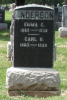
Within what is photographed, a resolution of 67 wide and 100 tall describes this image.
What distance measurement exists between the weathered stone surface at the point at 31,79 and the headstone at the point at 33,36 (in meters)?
0.30

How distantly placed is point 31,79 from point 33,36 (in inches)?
34.4

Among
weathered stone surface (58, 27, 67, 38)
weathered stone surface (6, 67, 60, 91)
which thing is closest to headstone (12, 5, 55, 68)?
weathered stone surface (6, 67, 60, 91)

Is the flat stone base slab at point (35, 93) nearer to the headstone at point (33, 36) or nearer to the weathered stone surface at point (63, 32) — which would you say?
the headstone at point (33, 36)

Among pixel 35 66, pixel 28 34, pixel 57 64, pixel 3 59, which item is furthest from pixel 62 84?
pixel 3 59

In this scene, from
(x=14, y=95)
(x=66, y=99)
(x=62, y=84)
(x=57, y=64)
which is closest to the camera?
(x=66, y=99)

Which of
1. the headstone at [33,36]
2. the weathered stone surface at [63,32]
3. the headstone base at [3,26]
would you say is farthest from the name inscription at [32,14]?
Result: the headstone base at [3,26]

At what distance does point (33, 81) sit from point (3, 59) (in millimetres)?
4919

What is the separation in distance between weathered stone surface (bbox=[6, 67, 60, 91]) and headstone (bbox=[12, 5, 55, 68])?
0.30 metres

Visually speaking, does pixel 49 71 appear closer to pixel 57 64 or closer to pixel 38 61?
pixel 38 61

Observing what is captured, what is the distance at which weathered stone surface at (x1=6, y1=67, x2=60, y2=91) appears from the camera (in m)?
6.22

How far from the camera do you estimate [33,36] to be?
252 inches

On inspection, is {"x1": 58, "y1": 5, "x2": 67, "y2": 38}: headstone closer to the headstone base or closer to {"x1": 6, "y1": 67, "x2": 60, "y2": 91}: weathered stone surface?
the headstone base

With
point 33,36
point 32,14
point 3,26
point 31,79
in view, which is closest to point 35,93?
point 31,79

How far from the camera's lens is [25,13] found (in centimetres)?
637
